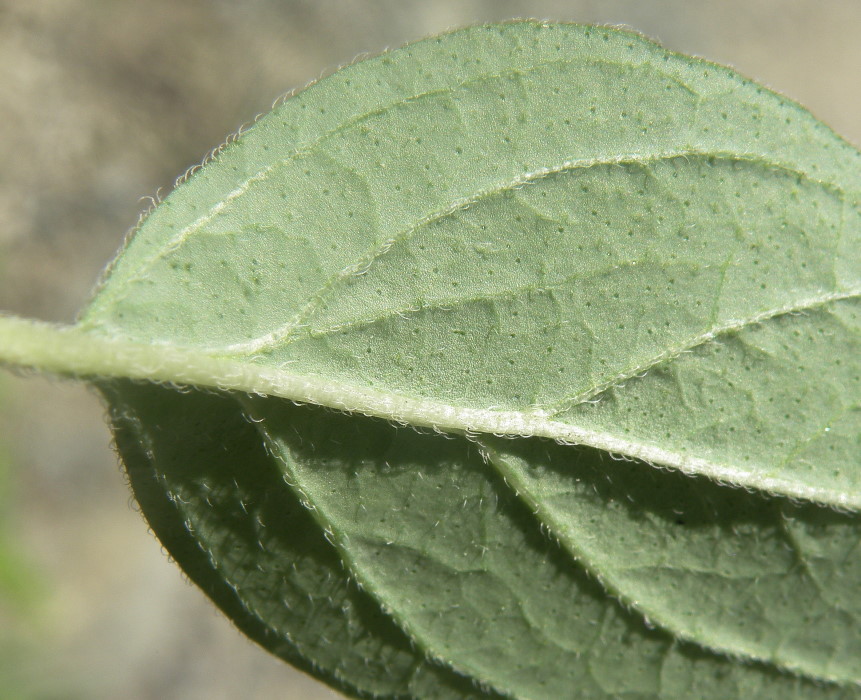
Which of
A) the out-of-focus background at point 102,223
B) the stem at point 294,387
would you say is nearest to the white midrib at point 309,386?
the stem at point 294,387

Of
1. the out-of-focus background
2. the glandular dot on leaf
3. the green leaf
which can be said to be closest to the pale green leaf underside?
the glandular dot on leaf

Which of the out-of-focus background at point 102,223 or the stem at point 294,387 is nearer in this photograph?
the stem at point 294,387

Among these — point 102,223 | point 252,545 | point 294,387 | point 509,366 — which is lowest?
point 252,545

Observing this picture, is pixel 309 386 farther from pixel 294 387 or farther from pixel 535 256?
pixel 535 256

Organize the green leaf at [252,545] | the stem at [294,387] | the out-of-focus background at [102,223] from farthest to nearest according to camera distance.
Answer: the out-of-focus background at [102,223], the green leaf at [252,545], the stem at [294,387]

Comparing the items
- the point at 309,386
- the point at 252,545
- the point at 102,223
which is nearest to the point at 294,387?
the point at 309,386

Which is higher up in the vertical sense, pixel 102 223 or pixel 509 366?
pixel 102 223

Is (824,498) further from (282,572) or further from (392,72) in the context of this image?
(392,72)

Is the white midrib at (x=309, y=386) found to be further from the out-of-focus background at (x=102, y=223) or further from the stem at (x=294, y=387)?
the out-of-focus background at (x=102, y=223)
